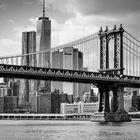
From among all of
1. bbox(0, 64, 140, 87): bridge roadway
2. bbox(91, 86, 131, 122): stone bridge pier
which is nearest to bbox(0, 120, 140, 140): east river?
bbox(0, 64, 140, 87): bridge roadway

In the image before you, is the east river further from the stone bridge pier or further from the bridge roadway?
the stone bridge pier

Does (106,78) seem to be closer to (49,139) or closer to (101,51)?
(101,51)

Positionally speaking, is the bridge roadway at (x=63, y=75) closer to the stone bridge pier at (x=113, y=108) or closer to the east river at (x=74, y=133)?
the stone bridge pier at (x=113, y=108)

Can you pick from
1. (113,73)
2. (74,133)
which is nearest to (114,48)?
(113,73)

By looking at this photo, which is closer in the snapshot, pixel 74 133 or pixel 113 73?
pixel 74 133

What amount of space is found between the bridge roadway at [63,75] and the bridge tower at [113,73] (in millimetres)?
1706

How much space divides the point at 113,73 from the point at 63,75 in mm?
13070

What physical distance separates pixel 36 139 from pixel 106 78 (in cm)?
5901

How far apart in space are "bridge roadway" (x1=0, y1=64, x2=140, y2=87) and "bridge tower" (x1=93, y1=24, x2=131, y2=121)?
171cm

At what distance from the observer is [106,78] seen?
129625mm

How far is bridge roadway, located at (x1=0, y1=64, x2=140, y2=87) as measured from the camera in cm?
12175

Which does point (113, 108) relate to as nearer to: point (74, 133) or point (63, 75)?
point (63, 75)

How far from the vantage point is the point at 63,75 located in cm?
12750

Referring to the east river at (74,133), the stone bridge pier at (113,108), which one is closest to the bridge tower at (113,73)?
the stone bridge pier at (113,108)
